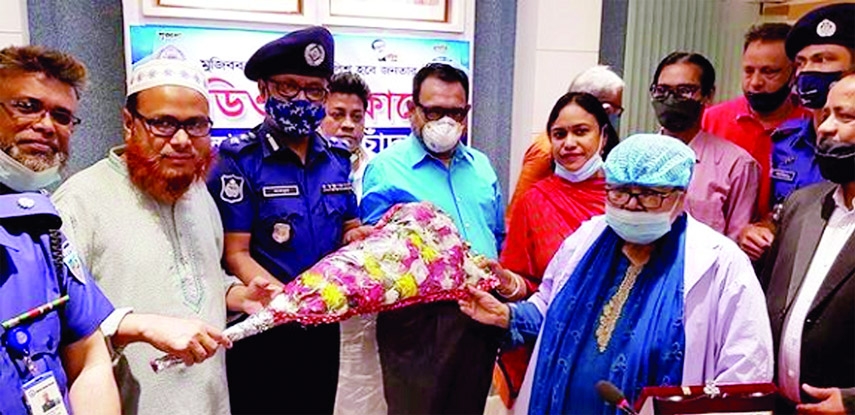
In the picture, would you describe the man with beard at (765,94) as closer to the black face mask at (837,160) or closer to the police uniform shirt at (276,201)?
the black face mask at (837,160)

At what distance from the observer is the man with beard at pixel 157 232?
62.4 inches

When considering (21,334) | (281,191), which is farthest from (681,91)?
(21,334)

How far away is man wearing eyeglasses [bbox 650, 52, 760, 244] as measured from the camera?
2.28 meters

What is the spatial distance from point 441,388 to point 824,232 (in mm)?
1119

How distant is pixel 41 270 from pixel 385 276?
0.74 metres

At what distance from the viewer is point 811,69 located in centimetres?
208

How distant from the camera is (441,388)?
205 cm

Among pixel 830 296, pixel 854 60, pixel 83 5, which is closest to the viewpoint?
pixel 830 296

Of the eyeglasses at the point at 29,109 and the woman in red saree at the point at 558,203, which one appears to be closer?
the eyeglasses at the point at 29,109

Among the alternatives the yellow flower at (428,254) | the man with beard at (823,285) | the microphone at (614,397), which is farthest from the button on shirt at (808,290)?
the yellow flower at (428,254)

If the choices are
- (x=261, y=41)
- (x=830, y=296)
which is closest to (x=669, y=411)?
(x=830, y=296)

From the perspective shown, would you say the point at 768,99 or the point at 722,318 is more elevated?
the point at 768,99

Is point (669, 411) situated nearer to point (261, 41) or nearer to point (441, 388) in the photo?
point (441, 388)

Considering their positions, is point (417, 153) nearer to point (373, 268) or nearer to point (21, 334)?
point (373, 268)
